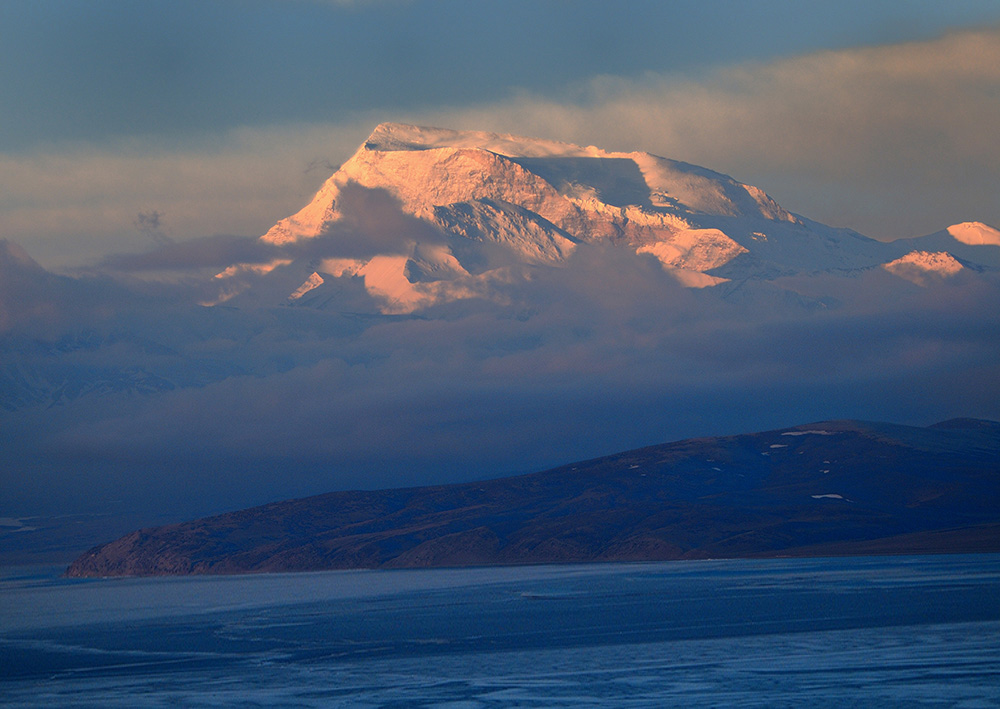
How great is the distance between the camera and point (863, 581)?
15600 centimetres

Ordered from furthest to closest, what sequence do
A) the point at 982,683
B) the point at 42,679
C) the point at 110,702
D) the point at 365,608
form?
1. the point at 365,608
2. the point at 42,679
3. the point at 110,702
4. the point at 982,683

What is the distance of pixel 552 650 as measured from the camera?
96.2m

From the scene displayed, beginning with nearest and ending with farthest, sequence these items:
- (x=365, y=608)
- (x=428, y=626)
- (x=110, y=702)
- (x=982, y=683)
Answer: (x=982, y=683) → (x=110, y=702) → (x=428, y=626) → (x=365, y=608)

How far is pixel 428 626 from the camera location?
12125 cm

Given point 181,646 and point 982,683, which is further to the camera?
point 181,646

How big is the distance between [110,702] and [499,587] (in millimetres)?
107171

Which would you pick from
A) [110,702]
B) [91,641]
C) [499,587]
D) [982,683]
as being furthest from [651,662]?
[499,587]

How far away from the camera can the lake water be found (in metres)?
74.4

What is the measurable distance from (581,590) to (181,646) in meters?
66.1

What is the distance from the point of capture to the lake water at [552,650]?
74438 mm

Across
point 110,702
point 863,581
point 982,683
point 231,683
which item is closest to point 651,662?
point 982,683

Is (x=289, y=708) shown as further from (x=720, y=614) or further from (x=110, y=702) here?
(x=720, y=614)

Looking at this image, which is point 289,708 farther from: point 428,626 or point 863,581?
point 863,581

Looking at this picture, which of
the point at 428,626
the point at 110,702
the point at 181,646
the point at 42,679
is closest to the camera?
the point at 110,702
